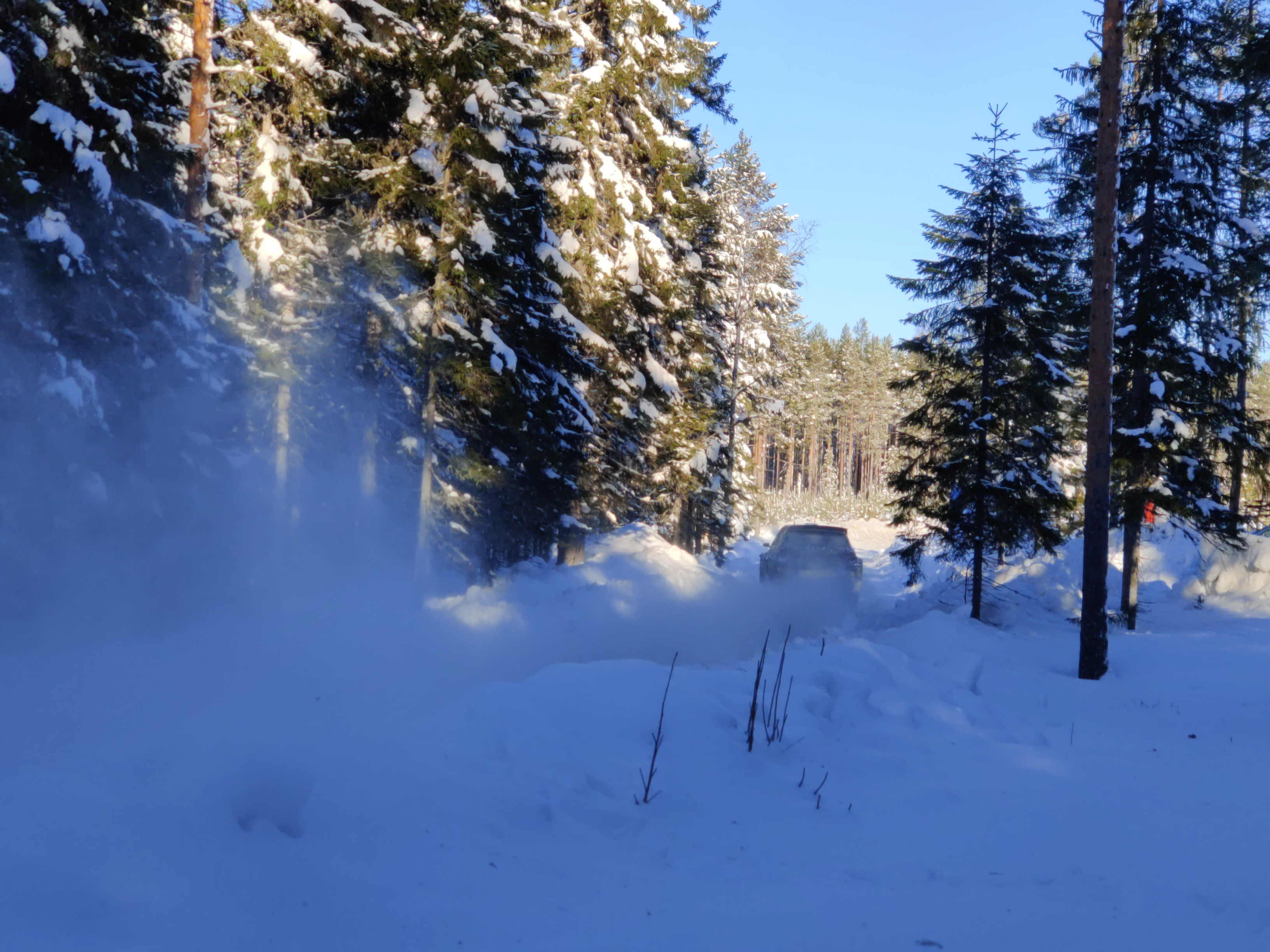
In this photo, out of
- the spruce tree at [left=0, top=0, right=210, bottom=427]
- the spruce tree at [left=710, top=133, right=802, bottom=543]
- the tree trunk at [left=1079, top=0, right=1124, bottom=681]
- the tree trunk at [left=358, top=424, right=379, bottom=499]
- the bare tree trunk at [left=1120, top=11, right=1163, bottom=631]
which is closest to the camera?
the spruce tree at [left=0, top=0, right=210, bottom=427]

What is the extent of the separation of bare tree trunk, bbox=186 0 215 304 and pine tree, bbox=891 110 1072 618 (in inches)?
520

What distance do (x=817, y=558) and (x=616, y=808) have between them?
13.0 m

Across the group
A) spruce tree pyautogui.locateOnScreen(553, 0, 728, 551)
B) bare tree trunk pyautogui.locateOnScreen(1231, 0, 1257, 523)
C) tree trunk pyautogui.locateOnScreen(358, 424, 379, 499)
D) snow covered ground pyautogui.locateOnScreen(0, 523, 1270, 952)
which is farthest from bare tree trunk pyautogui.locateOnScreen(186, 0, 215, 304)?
bare tree trunk pyautogui.locateOnScreen(1231, 0, 1257, 523)

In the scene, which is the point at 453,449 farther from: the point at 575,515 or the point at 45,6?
the point at 45,6

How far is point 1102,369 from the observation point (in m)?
10.5

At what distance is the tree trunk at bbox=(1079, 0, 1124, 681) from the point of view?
10.3m

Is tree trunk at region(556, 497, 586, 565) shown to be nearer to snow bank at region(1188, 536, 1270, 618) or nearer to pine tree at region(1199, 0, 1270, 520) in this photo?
pine tree at region(1199, 0, 1270, 520)

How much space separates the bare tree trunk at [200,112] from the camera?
13.4 m

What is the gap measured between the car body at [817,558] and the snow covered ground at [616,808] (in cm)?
742

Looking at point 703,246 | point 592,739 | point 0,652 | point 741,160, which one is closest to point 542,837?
point 592,739

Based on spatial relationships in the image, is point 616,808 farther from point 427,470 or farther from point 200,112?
point 200,112

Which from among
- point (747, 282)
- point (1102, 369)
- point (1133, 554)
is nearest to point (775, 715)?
point (1102, 369)

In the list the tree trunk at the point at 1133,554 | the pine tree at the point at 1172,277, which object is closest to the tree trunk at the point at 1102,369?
the pine tree at the point at 1172,277

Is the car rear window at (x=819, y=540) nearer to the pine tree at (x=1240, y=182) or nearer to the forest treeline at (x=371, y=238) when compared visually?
the forest treeline at (x=371, y=238)
